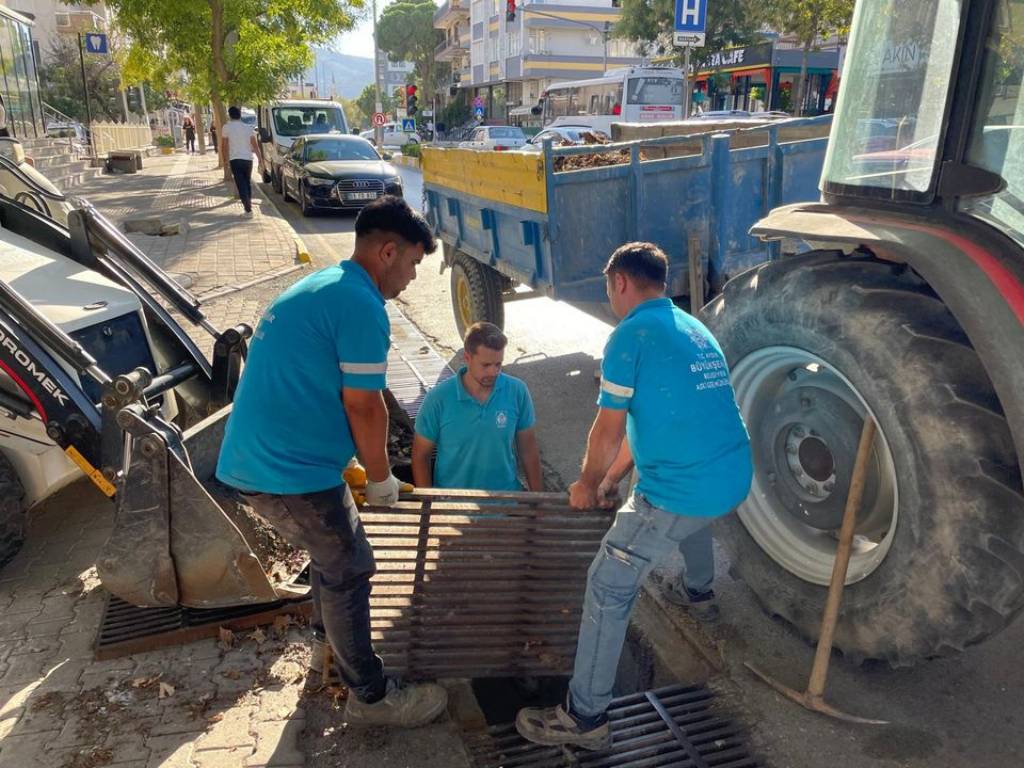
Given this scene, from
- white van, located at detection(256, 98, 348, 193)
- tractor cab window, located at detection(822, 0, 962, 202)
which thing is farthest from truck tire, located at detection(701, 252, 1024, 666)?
white van, located at detection(256, 98, 348, 193)

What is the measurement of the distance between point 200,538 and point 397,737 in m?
1.07

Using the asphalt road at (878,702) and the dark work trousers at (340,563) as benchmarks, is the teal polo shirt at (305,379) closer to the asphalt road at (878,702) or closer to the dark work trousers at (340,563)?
the dark work trousers at (340,563)

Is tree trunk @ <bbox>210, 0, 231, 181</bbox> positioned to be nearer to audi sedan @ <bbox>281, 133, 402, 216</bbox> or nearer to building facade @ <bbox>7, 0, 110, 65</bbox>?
audi sedan @ <bbox>281, 133, 402, 216</bbox>

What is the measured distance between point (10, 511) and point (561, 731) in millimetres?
2736

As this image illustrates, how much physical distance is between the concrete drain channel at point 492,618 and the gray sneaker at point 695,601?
11 cm

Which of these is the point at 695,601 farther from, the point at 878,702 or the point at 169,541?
the point at 169,541

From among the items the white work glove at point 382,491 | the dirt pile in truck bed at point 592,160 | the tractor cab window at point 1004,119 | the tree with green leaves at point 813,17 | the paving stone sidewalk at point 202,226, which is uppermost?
the tree with green leaves at point 813,17

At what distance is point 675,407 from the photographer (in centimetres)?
251

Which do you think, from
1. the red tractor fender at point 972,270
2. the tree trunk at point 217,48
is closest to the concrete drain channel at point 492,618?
the red tractor fender at point 972,270

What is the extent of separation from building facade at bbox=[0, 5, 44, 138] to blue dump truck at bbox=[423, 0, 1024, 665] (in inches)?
717

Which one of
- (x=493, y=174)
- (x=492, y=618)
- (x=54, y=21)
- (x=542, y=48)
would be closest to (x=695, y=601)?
(x=492, y=618)

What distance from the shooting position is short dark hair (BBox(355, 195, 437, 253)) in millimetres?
2586

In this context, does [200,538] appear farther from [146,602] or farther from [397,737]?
[397,737]

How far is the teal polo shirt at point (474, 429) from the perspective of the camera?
385cm
